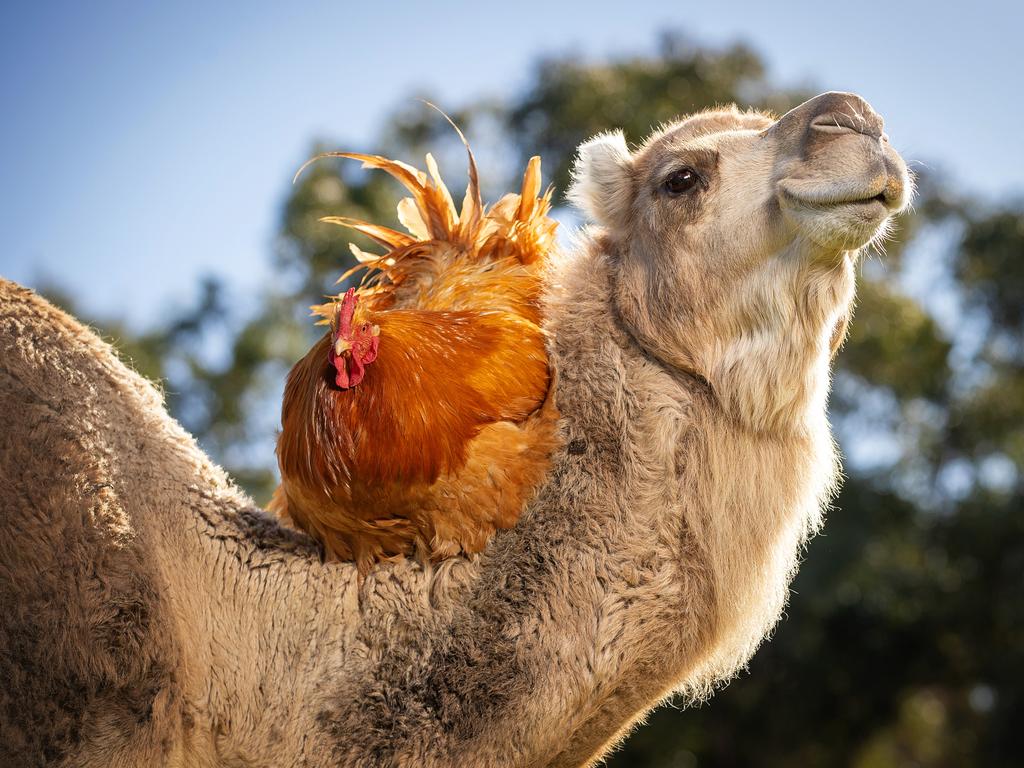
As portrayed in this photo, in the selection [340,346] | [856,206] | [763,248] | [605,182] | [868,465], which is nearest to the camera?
[856,206]

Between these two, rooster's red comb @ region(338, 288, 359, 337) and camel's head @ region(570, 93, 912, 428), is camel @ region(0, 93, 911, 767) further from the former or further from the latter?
rooster's red comb @ region(338, 288, 359, 337)

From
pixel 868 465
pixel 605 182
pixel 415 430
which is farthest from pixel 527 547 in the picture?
pixel 868 465

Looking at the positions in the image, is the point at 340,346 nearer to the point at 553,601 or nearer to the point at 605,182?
the point at 553,601

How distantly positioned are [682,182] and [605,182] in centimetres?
44

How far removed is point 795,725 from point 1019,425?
7026 mm

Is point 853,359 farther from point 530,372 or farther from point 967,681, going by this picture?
point 530,372

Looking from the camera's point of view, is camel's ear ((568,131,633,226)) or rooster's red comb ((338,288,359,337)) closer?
rooster's red comb ((338,288,359,337))

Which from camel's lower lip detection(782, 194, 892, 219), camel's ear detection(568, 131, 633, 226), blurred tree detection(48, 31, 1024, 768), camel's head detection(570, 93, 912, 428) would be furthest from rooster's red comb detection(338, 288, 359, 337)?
blurred tree detection(48, 31, 1024, 768)

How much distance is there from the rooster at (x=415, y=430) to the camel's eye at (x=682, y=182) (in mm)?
680

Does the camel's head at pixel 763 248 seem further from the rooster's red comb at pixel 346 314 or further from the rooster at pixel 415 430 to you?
the rooster's red comb at pixel 346 314

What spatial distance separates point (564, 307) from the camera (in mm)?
3625

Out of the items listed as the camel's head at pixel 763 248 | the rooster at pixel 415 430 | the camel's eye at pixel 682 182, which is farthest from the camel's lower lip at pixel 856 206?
the rooster at pixel 415 430

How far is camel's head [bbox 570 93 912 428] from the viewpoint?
10.3 ft

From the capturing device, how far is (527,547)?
128 inches
